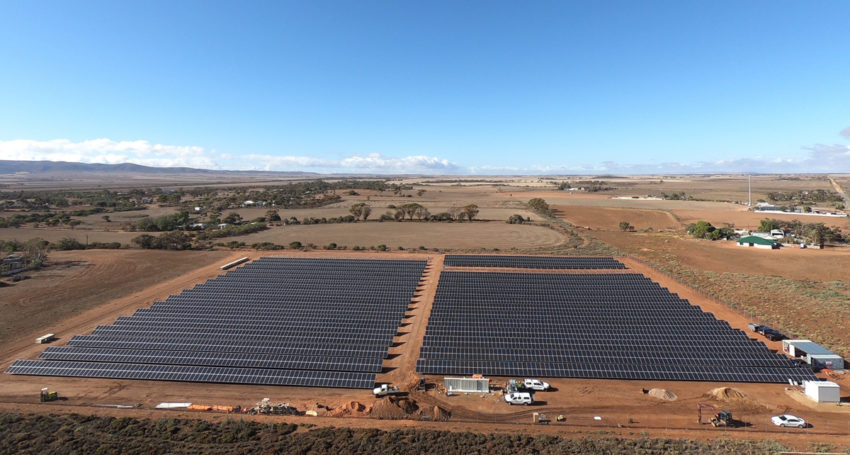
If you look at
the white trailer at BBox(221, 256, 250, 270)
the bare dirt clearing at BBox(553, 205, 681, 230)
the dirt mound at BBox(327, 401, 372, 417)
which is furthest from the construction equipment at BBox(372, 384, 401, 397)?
the bare dirt clearing at BBox(553, 205, 681, 230)

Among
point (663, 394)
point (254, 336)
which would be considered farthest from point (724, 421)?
point (254, 336)

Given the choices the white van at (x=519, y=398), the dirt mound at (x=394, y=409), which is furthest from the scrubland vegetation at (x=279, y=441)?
the white van at (x=519, y=398)

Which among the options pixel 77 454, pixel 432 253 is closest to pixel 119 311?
pixel 77 454

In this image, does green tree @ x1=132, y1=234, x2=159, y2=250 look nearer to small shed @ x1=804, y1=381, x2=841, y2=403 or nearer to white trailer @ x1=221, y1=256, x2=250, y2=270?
white trailer @ x1=221, y1=256, x2=250, y2=270

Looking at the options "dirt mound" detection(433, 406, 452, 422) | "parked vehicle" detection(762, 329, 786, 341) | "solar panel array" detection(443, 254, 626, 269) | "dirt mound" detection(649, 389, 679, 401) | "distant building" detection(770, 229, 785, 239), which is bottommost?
"dirt mound" detection(433, 406, 452, 422)

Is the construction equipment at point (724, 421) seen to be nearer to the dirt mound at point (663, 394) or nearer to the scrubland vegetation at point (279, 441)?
the scrubland vegetation at point (279, 441)

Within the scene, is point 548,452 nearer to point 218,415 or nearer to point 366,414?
point 366,414

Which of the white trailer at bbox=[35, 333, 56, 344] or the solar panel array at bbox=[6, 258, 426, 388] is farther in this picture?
the white trailer at bbox=[35, 333, 56, 344]
